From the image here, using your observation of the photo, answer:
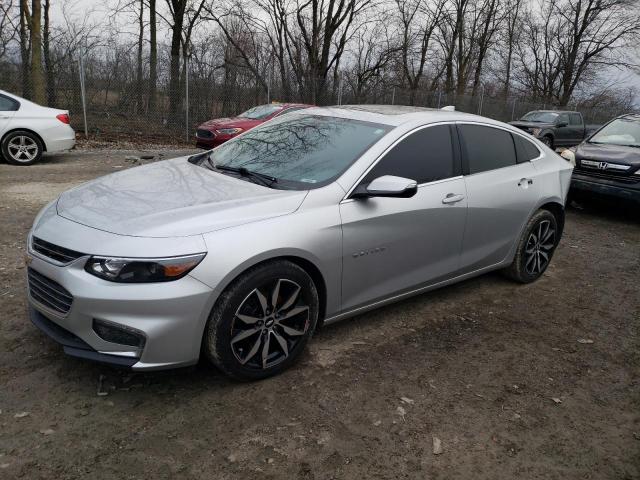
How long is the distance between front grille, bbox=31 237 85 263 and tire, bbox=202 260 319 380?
0.77 meters

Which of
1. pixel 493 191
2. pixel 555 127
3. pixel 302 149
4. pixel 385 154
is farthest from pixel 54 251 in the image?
pixel 555 127

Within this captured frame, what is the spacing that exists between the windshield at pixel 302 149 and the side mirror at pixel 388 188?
0.21m

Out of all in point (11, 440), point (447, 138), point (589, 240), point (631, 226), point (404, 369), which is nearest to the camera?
point (11, 440)

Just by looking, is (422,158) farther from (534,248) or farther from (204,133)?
(204,133)

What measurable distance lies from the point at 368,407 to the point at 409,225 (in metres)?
1.27

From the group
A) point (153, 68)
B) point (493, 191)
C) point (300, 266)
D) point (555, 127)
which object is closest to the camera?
point (300, 266)

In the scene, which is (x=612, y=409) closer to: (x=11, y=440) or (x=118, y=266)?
(x=118, y=266)

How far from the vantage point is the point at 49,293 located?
2789 millimetres

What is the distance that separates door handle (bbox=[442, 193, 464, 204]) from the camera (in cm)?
382

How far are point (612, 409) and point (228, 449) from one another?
2.22 metres

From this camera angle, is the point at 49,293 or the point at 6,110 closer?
the point at 49,293

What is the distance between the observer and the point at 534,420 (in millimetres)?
2916

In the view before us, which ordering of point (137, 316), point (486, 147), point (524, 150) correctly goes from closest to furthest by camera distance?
point (137, 316) → point (486, 147) → point (524, 150)

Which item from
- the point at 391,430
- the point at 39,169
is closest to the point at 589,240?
the point at 391,430
